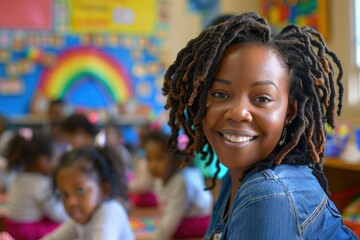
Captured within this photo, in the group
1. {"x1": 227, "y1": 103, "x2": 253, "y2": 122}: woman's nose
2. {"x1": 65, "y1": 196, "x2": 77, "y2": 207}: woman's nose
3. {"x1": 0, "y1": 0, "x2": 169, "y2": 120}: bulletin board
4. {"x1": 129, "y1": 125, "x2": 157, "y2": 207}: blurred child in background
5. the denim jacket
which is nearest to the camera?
the denim jacket

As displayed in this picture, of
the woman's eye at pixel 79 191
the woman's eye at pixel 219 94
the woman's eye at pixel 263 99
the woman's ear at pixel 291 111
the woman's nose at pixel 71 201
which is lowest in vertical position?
the woman's nose at pixel 71 201

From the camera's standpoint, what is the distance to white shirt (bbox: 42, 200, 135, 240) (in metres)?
1.56

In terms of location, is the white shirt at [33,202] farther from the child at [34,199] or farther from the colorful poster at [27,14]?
the colorful poster at [27,14]

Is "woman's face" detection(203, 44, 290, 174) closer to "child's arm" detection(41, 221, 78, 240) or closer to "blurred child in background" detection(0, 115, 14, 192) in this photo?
"child's arm" detection(41, 221, 78, 240)

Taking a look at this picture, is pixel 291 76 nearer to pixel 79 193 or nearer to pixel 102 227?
→ pixel 102 227

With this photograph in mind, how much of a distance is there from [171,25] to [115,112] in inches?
44.5

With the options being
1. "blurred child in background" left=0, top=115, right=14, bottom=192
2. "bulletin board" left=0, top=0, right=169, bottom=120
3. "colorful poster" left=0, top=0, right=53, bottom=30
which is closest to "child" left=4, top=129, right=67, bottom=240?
"blurred child in background" left=0, top=115, right=14, bottom=192

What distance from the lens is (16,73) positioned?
4.86 m

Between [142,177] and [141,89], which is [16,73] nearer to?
[141,89]

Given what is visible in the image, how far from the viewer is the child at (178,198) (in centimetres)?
232

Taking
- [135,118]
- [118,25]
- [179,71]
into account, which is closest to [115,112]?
[135,118]

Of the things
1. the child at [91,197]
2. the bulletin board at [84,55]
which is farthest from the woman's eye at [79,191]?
the bulletin board at [84,55]

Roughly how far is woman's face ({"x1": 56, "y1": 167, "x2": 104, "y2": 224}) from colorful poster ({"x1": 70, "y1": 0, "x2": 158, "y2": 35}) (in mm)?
3545

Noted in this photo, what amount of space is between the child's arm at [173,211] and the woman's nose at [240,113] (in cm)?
154
